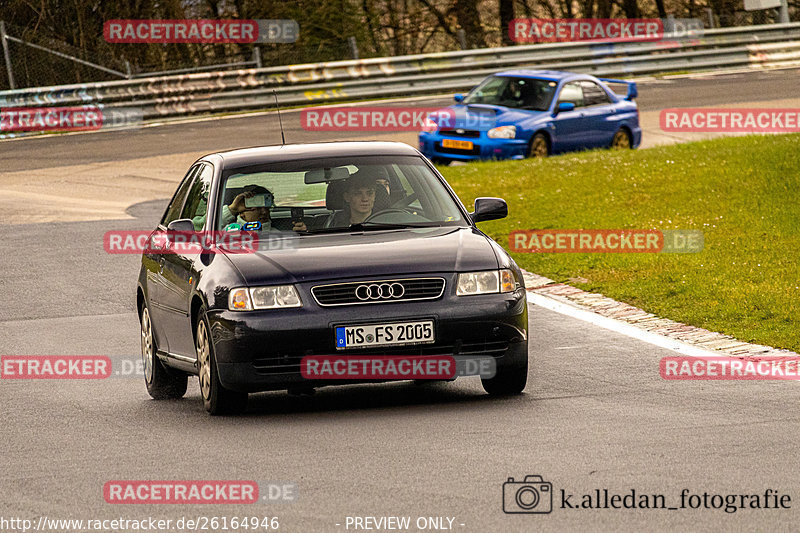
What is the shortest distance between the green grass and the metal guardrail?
1156 centimetres

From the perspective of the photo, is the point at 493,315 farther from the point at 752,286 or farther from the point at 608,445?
the point at 752,286

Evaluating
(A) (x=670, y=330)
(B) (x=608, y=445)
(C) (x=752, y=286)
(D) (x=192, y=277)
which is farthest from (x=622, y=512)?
(C) (x=752, y=286)

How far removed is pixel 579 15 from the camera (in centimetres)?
4734

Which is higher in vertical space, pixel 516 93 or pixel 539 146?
pixel 516 93

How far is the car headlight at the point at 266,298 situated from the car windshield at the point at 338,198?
952 mm

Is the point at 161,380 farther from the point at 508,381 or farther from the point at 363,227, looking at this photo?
the point at 508,381

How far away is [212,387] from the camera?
8258 millimetres

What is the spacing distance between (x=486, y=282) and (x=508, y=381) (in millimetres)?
670

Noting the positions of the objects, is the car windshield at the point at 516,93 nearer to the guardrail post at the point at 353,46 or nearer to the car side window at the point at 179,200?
the guardrail post at the point at 353,46

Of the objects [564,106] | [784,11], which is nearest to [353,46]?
[784,11]

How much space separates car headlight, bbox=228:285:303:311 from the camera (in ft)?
26.1

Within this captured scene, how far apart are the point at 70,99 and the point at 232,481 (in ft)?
84.5

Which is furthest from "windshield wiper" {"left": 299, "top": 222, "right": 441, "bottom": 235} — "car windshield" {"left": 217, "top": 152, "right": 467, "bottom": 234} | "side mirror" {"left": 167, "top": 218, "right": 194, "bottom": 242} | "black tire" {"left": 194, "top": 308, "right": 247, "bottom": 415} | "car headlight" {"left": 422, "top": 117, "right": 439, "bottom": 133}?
"car headlight" {"left": 422, "top": 117, "right": 439, "bottom": 133}

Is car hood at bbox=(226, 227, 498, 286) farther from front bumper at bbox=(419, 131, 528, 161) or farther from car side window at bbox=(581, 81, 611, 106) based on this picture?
car side window at bbox=(581, 81, 611, 106)
